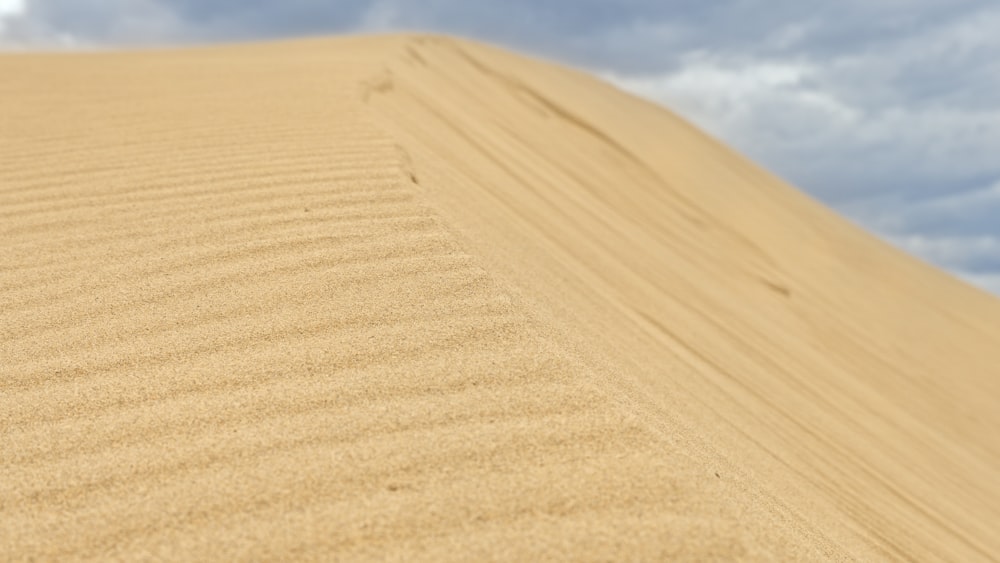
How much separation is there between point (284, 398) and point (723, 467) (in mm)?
1067

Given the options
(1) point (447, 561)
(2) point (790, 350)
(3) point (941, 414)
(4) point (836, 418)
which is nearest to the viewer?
(1) point (447, 561)

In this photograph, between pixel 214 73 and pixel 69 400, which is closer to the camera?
pixel 69 400

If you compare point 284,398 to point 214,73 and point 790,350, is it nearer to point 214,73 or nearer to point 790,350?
point 790,350

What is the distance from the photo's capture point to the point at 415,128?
518cm

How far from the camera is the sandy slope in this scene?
2074 mm

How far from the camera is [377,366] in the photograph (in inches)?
99.4

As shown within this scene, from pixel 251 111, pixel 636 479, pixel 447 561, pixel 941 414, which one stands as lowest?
pixel 941 414

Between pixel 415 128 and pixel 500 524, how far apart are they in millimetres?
3416

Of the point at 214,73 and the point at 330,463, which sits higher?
the point at 214,73

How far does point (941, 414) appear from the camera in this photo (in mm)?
7320

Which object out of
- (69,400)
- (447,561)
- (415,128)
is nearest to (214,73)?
(415,128)

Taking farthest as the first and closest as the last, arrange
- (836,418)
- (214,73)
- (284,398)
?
(214,73), (836,418), (284,398)

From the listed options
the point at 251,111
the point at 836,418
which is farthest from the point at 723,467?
the point at 251,111

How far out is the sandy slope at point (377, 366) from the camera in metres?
2.07
